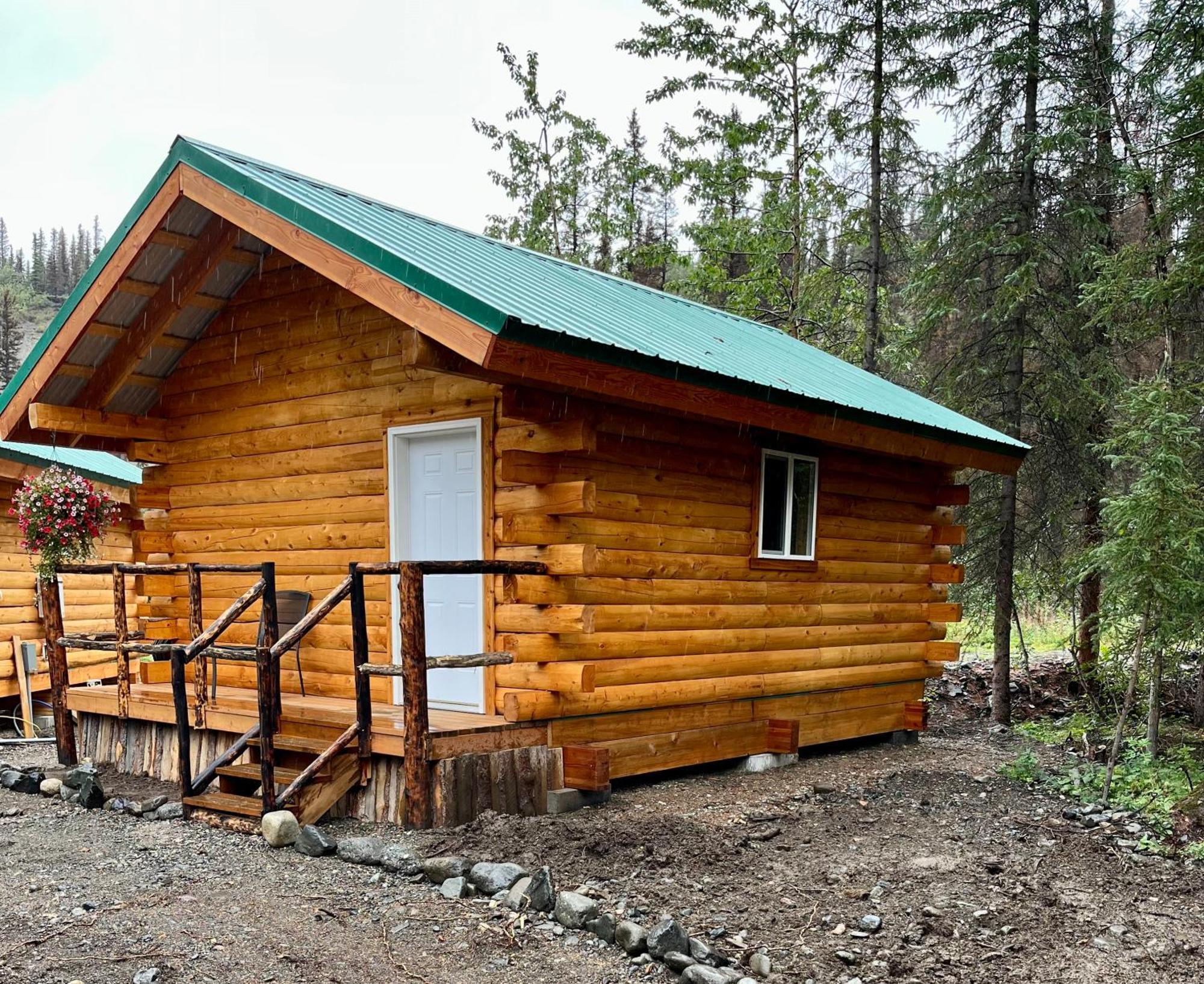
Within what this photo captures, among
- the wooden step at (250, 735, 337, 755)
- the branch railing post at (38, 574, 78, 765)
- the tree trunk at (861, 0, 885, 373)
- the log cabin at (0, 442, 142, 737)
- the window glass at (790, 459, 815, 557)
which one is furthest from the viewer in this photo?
the tree trunk at (861, 0, 885, 373)

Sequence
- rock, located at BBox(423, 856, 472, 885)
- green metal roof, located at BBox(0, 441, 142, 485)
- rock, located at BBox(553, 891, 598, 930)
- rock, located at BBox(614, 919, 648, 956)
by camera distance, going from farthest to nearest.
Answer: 1. green metal roof, located at BBox(0, 441, 142, 485)
2. rock, located at BBox(423, 856, 472, 885)
3. rock, located at BBox(553, 891, 598, 930)
4. rock, located at BBox(614, 919, 648, 956)

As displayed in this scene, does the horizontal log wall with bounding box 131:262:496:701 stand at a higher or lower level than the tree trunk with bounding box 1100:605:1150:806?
higher

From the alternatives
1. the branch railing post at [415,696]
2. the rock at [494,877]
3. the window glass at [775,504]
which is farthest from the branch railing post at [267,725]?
the window glass at [775,504]

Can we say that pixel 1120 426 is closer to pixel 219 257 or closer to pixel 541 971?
pixel 541 971

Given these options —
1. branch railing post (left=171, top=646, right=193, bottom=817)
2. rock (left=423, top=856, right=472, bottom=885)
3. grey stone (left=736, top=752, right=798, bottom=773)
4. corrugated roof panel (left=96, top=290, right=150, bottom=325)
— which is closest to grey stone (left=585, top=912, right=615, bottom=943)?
rock (left=423, top=856, right=472, bottom=885)

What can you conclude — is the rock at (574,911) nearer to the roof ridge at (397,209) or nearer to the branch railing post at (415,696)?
the branch railing post at (415,696)

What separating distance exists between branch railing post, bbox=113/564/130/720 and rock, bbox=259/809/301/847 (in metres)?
2.53

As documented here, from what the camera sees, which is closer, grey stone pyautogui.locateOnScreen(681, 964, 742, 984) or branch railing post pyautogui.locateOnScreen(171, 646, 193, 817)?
grey stone pyautogui.locateOnScreen(681, 964, 742, 984)

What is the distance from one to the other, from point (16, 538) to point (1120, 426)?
494 inches

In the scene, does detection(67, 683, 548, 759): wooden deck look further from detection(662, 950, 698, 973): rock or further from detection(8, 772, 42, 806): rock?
detection(662, 950, 698, 973): rock

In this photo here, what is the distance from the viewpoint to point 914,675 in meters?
11.6

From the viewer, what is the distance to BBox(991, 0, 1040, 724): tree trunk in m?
13.2

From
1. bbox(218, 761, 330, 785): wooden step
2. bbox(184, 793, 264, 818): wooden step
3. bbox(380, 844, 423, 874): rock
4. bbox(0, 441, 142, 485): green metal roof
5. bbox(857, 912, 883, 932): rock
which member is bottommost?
bbox(857, 912, 883, 932): rock

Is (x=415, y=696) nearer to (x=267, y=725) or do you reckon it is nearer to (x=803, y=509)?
(x=267, y=725)
